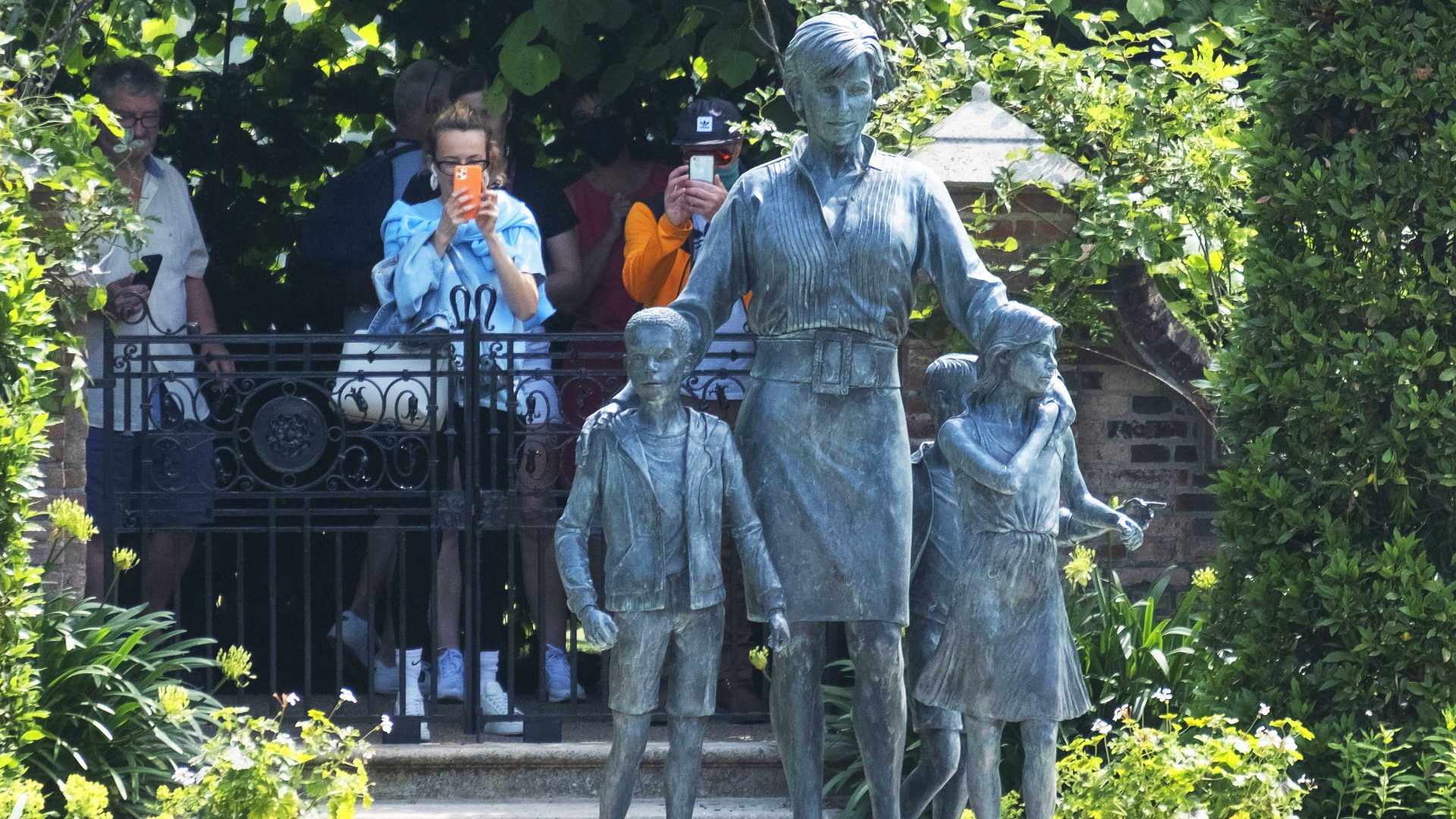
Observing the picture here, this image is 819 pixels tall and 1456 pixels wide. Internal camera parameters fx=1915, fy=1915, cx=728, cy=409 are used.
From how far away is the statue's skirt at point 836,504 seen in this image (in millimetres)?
4484

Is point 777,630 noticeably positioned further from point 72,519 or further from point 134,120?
point 134,120

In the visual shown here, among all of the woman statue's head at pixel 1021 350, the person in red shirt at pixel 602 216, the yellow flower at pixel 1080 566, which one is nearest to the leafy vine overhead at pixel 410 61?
the person in red shirt at pixel 602 216

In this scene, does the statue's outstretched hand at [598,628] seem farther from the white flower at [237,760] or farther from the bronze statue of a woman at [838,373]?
the white flower at [237,760]

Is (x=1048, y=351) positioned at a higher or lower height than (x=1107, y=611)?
higher

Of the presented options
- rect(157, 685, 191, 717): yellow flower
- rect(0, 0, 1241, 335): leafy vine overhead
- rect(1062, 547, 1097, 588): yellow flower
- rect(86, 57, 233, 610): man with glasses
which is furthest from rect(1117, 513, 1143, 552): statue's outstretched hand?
rect(86, 57, 233, 610): man with glasses

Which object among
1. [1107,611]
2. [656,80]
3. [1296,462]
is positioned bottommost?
[1107,611]

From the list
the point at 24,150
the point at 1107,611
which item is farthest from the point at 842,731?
the point at 24,150

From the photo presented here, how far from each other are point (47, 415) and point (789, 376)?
2.69 meters

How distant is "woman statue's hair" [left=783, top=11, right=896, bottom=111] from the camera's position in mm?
4359

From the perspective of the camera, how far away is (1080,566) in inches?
209

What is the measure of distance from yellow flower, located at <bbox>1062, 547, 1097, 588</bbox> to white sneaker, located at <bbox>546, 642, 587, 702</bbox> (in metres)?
1.96

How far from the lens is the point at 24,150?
6137 mm

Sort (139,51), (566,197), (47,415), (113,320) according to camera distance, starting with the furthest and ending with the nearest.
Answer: (139,51) < (566,197) < (113,320) < (47,415)

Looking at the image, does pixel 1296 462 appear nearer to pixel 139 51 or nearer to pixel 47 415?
pixel 47 415
